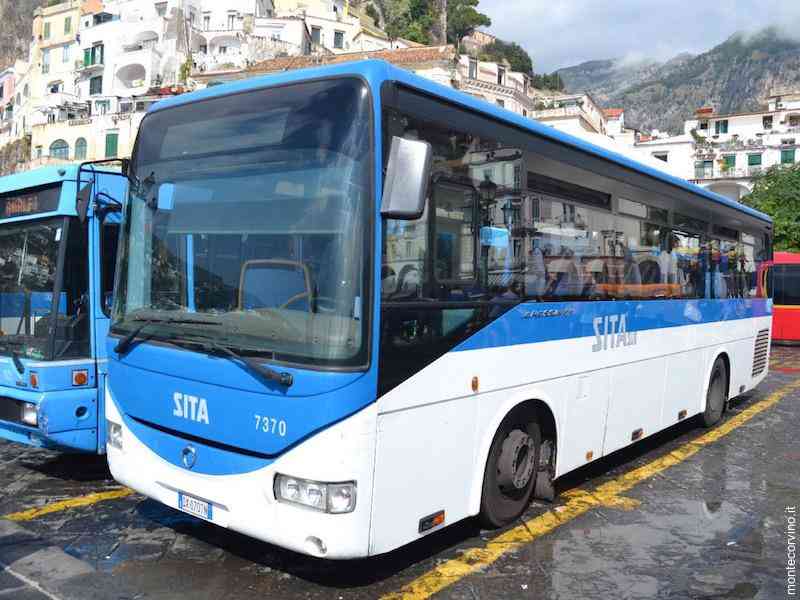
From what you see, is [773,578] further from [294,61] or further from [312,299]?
[294,61]

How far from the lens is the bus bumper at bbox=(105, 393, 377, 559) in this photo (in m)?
3.73

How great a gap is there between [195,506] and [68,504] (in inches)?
83.6

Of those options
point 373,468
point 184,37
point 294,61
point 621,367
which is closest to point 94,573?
point 373,468

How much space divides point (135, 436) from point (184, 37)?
70159 millimetres

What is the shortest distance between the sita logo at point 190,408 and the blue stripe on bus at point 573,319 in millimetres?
1538

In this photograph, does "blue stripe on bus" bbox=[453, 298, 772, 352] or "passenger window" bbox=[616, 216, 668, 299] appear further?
"passenger window" bbox=[616, 216, 668, 299]

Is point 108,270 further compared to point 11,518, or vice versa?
point 108,270

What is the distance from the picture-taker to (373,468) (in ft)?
12.6

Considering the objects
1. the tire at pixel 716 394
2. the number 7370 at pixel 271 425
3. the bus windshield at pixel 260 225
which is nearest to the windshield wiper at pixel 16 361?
the bus windshield at pixel 260 225

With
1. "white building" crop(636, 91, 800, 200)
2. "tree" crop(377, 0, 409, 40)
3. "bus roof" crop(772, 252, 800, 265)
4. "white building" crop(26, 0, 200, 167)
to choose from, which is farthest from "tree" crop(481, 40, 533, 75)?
"bus roof" crop(772, 252, 800, 265)

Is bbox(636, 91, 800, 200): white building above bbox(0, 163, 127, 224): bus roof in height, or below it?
above

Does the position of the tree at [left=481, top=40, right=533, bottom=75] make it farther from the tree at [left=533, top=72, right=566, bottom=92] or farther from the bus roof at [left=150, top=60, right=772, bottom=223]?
the bus roof at [left=150, top=60, right=772, bottom=223]

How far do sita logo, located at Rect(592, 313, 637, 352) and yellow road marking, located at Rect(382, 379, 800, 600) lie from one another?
1.28m

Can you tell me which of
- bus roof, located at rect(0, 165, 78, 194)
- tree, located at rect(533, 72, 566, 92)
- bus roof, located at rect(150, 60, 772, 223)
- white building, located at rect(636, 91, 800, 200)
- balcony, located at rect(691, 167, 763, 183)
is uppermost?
tree, located at rect(533, 72, 566, 92)
